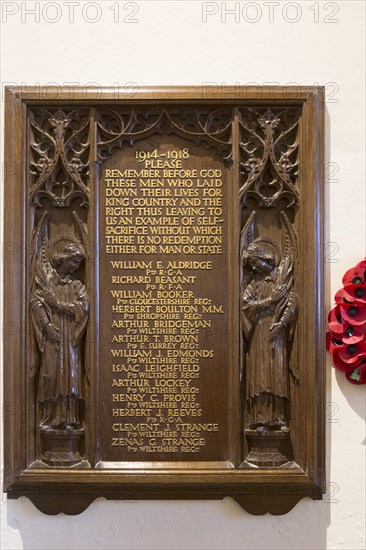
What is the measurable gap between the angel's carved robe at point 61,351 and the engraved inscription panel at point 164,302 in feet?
0.30

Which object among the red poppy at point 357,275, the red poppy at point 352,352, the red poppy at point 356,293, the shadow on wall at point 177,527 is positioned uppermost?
the red poppy at point 357,275

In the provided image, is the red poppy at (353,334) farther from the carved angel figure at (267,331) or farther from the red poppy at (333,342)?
the carved angel figure at (267,331)

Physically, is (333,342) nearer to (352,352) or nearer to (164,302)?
(352,352)

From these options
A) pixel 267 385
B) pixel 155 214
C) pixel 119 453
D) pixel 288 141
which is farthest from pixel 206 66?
pixel 119 453

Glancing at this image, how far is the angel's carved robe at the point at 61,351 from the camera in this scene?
6.49 ft

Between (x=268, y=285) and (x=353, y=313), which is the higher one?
(x=268, y=285)

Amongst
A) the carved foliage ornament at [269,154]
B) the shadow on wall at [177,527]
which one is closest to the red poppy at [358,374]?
the shadow on wall at [177,527]

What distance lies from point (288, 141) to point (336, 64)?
0.34 metres

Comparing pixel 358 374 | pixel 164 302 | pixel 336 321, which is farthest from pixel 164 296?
pixel 358 374

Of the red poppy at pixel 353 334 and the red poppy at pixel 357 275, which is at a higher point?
the red poppy at pixel 357 275

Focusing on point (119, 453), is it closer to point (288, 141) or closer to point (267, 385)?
point (267, 385)

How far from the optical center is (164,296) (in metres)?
2.02

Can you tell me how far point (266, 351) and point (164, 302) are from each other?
0.41 metres

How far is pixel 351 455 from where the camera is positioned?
2023mm
